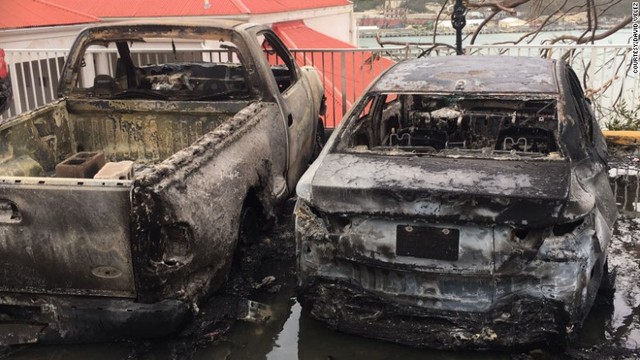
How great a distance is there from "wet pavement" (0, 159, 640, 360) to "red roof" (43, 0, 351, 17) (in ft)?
37.5

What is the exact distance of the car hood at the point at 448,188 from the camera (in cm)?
333

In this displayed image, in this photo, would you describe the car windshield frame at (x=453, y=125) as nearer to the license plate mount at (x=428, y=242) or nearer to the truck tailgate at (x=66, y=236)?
the license plate mount at (x=428, y=242)

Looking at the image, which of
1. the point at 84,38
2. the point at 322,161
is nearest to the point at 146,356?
the point at 322,161

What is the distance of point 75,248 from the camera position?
350 cm

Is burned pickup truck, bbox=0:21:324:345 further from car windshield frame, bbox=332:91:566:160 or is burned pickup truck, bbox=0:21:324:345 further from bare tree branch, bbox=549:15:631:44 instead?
bare tree branch, bbox=549:15:631:44

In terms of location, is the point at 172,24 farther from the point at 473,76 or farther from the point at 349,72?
the point at 349,72

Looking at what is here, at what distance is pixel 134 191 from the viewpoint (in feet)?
11.0

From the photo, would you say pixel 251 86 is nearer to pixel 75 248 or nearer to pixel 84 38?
pixel 84 38

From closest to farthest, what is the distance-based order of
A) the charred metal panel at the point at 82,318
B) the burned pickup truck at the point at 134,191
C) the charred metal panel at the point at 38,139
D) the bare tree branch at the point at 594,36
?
the burned pickup truck at the point at 134,191 < the charred metal panel at the point at 82,318 < the charred metal panel at the point at 38,139 < the bare tree branch at the point at 594,36

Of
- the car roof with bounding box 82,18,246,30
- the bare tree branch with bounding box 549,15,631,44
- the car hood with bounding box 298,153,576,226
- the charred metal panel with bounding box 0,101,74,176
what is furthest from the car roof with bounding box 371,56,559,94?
the bare tree branch with bounding box 549,15,631,44

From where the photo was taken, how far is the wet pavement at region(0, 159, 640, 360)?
3.80 m

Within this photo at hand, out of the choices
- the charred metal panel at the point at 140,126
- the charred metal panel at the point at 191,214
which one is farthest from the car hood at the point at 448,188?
the charred metal panel at the point at 140,126

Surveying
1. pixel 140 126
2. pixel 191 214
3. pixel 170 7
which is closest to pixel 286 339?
pixel 191 214

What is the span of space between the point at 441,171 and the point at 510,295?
82 cm
